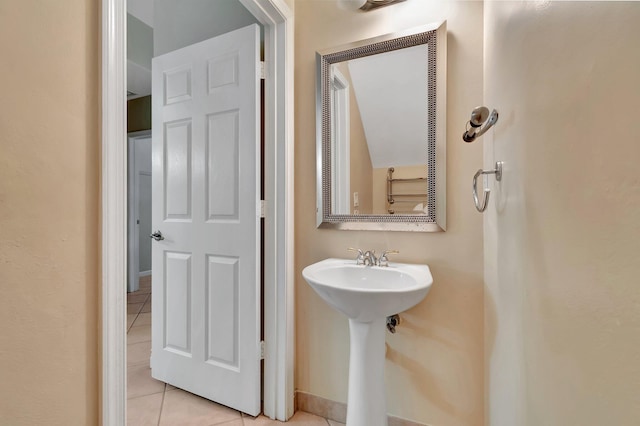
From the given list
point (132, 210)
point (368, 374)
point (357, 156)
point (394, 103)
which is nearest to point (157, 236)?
point (357, 156)

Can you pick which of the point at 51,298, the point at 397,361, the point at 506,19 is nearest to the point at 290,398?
the point at 397,361

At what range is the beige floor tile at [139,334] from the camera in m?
2.41

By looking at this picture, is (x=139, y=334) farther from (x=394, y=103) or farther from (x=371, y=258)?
(x=394, y=103)

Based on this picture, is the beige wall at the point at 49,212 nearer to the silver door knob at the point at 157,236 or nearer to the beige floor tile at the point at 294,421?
the beige floor tile at the point at 294,421

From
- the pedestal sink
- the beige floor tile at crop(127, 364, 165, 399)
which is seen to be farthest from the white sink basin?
the beige floor tile at crop(127, 364, 165, 399)

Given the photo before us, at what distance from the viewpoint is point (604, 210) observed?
0.36m

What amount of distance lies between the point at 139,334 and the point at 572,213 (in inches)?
123

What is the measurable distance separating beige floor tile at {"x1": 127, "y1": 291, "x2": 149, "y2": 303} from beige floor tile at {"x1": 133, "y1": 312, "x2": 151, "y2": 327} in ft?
1.71

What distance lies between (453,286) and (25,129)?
1.51 m

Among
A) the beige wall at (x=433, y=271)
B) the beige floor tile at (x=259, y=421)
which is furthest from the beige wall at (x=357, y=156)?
the beige floor tile at (x=259, y=421)

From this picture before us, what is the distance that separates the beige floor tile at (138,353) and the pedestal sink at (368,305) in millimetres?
1690

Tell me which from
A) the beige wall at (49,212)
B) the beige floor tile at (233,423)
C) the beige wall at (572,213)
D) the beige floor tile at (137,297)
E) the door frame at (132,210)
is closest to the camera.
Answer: the beige wall at (572,213)

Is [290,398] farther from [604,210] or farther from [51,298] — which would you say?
[604,210]

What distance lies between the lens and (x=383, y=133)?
4.82 ft
